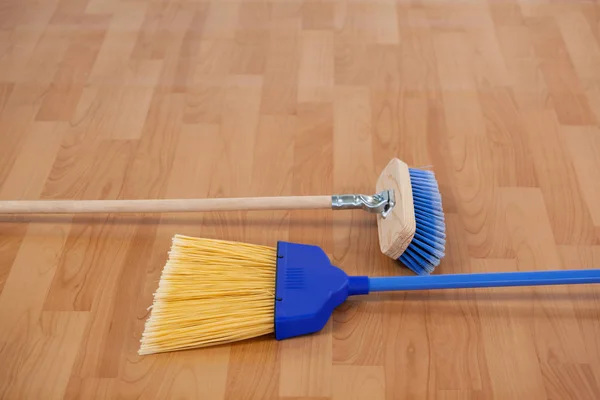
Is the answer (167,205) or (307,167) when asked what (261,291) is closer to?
(167,205)

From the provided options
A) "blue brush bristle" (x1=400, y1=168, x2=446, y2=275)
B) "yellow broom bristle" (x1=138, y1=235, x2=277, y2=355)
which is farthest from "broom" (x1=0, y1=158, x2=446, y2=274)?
"yellow broom bristle" (x1=138, y1=235, x2=277, y2=355)

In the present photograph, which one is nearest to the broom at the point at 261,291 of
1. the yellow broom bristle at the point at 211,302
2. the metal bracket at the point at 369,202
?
the yellow broom bristle at the point at 211,302

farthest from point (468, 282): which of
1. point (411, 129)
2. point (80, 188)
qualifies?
point (80, 188)

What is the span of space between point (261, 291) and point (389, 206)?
10.2 inches

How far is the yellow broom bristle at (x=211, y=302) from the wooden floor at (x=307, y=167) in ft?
0.12

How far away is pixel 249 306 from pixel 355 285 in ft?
0.55

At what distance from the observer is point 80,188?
46.2 inches

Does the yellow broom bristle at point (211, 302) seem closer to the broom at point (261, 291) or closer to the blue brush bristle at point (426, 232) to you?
the broom at point (261, 291)

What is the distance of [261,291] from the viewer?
0.92 meters

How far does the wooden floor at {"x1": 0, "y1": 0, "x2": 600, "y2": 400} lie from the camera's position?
35.7 inches

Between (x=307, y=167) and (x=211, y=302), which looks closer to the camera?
(x=211, y=302)

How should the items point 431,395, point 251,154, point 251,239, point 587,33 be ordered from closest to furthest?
1. point 431,395
2. point 251,239
3. point 251,154
4. point 587,33

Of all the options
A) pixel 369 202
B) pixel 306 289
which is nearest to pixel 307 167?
pixel 369 202

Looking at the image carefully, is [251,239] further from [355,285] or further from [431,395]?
[431,395]
